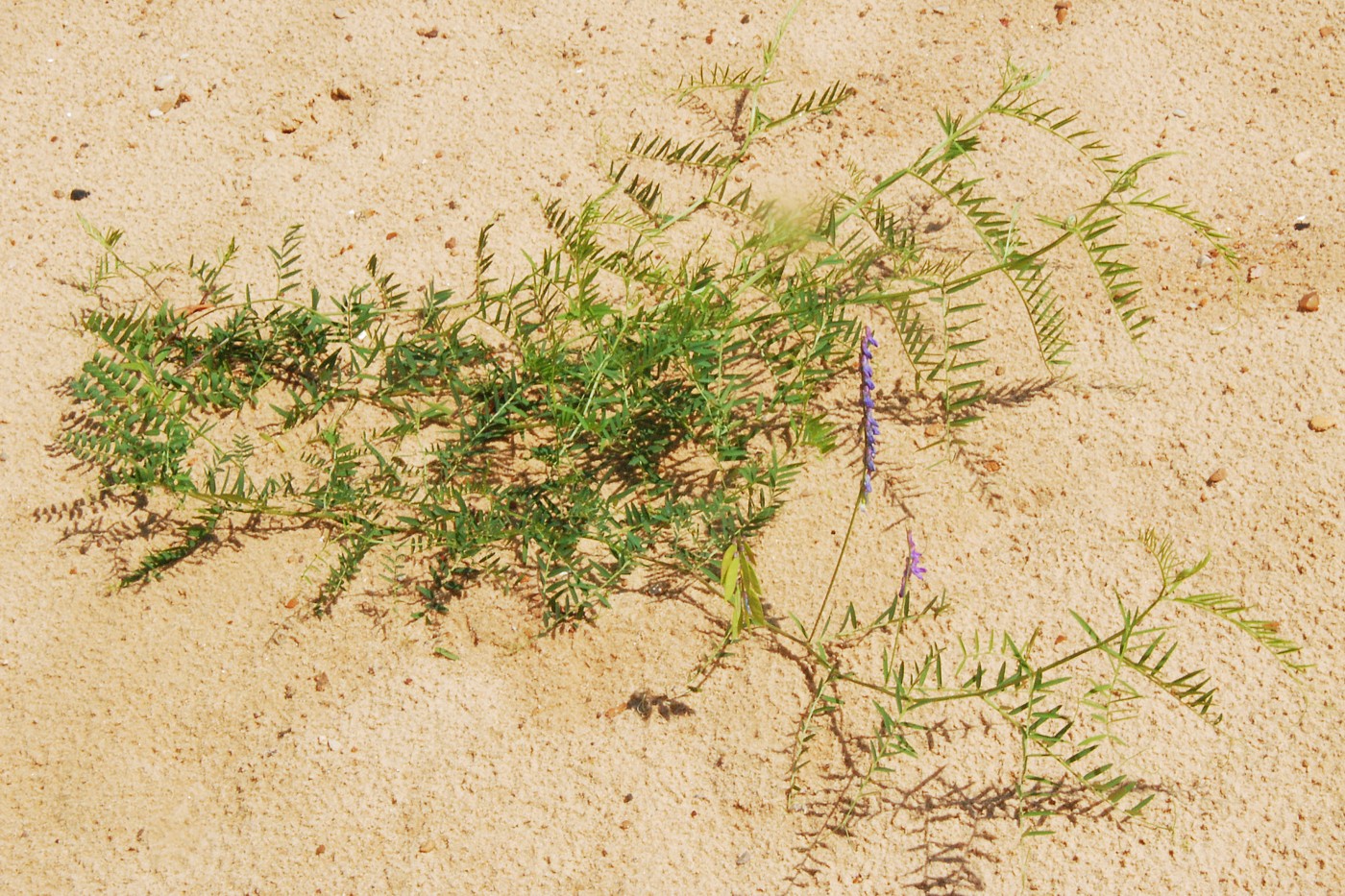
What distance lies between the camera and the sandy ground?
1968 millimetres

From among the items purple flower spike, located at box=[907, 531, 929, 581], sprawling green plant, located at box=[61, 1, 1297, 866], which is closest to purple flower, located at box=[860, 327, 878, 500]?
sprawling green plant, located at box=[61, 1, 1297, 866]

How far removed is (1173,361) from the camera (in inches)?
89.6

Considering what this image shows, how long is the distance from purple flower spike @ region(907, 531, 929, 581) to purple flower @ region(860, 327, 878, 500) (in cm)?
12

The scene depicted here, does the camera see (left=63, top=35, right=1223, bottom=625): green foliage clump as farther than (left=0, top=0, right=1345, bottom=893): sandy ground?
Yes

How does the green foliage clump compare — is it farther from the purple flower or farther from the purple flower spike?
the purple flower spike

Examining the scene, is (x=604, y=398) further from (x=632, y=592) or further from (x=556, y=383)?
(x=632, y=592)

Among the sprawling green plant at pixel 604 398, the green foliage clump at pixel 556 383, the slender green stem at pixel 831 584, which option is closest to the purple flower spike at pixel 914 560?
the sprawling green plant at pixel 604 398

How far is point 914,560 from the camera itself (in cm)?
208

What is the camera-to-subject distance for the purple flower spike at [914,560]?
208cm

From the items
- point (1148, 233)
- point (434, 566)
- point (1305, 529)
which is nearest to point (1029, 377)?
point (1148, 233)

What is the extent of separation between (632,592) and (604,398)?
1.26 feet

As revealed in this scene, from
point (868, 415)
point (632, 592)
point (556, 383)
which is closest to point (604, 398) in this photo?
point (556, 383)

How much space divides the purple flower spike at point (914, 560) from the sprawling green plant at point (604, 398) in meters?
0.01

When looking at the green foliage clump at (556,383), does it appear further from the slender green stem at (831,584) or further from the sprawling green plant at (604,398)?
the slender green stem at (831,584)
